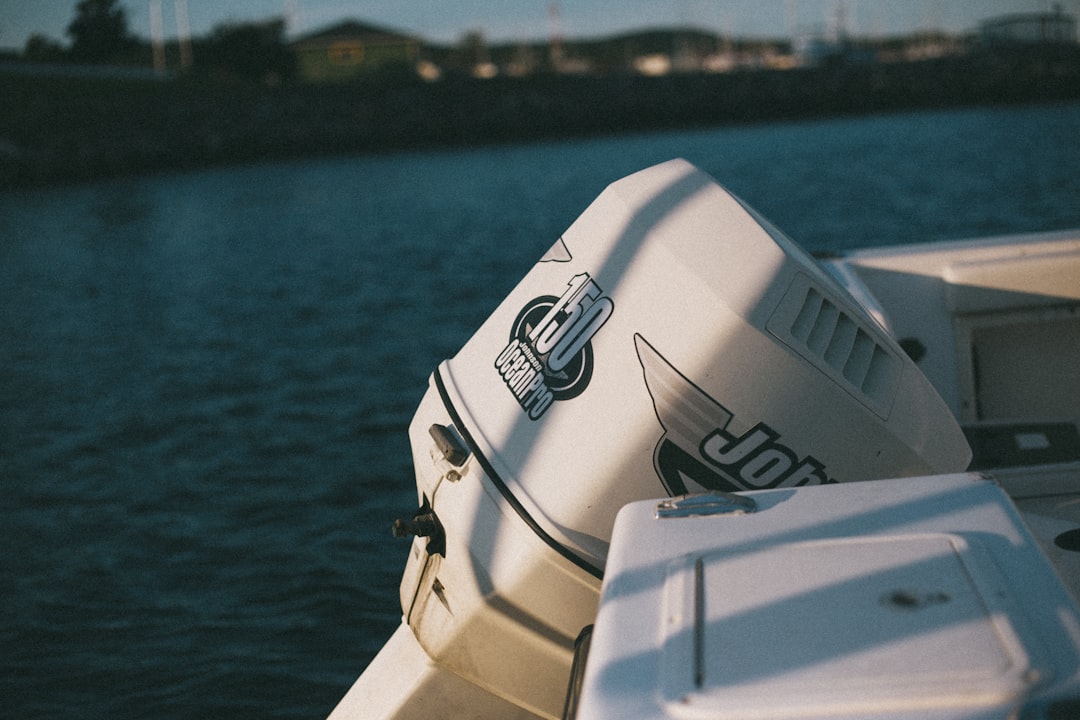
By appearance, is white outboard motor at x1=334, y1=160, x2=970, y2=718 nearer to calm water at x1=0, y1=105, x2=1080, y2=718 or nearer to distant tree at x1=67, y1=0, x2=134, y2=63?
calm water at x1=0, y1=105, x2=1080, y2=718

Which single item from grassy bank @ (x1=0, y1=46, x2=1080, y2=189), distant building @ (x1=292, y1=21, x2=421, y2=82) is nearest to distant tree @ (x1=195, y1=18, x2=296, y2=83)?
grassy bank @ (x1=0, y1=46, x2=1080, y2=189)

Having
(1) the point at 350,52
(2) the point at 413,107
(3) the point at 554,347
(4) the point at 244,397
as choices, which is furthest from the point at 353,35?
(3) the point at 554,347

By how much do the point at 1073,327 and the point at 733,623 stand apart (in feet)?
7.69

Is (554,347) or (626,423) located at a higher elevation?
(554,347)

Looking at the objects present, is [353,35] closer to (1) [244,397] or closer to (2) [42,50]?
(2) [42,50]

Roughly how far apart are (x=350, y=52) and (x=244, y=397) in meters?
54.3

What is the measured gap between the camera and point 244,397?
8.13m

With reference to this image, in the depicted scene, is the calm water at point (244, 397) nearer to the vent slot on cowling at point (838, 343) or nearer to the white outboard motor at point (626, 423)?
the white outboard motor at point (626, 423)

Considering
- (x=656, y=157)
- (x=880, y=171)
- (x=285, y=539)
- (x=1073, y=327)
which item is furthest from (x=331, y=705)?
(x=656, y=157)

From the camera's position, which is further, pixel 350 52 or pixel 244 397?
pixel 350 52

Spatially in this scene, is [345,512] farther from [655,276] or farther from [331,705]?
[655,276]

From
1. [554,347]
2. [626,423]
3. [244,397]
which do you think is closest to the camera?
[626,423]

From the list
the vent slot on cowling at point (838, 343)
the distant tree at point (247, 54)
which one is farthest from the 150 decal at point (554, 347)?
the distant tree at point (247, 54)

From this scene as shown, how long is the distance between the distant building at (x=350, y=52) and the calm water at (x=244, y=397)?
36557 millimetres
